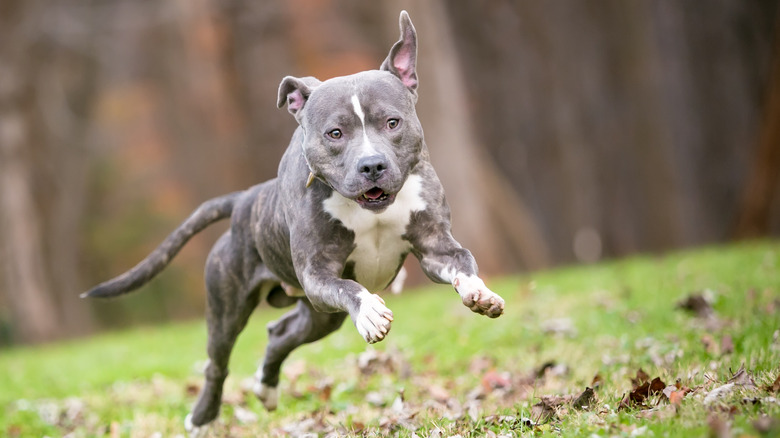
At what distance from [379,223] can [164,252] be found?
1.67 m

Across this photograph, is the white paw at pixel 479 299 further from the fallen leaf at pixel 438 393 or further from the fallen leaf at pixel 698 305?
the fallen leaf at pixel 698 305

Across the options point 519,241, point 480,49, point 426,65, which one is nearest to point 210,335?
point 426,65

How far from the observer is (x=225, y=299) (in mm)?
5582

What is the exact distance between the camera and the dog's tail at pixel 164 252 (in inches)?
224

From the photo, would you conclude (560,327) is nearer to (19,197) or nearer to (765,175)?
(765,175)

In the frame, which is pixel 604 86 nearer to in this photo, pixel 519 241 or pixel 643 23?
pixel 643 23

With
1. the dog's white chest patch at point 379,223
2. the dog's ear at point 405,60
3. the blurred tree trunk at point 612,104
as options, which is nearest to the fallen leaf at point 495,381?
the dog's white chest patch at point 379,223

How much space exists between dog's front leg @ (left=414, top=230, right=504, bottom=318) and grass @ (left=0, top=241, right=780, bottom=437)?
0.59m

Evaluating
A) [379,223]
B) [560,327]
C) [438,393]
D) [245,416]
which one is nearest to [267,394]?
[245,416]

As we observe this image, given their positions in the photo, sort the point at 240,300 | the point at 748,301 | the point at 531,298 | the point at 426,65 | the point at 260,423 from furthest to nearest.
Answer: the point at 426,65 < the point at 531,298 < the point at 748,301 < the point at 260,423 < the point at 240,300

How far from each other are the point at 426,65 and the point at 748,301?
8.04 meters

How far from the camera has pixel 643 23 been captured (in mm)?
18594

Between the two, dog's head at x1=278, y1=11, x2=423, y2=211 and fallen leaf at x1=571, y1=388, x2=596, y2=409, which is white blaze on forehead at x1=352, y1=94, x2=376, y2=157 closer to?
dog's head at x1=278, y1=11, x2=423, y2=211

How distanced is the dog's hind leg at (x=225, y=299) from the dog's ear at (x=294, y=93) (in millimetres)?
1050
